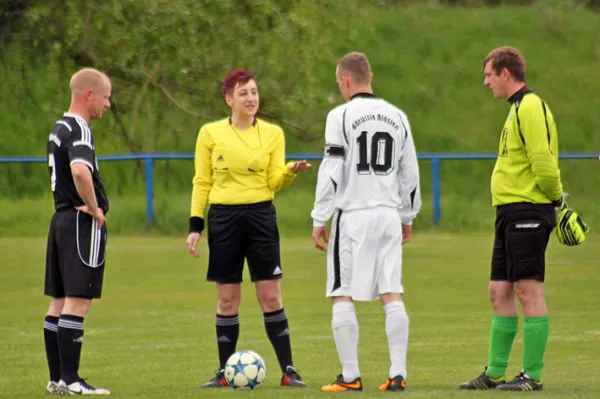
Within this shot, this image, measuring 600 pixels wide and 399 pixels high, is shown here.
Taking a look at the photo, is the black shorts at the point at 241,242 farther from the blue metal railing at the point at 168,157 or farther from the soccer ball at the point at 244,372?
the blue metal railing at the point at 168,157

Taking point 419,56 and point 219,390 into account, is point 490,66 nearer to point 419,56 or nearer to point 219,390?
point 219,390

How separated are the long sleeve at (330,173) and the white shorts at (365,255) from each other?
18 centimetres

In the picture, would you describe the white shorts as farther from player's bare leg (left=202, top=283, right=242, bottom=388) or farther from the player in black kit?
the player in black kit

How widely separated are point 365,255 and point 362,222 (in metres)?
0.19

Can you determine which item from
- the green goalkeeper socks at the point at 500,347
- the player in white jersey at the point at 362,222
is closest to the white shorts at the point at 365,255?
the player in white jersey at the point at 362,222

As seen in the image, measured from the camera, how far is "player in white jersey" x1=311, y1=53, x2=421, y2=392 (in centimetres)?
772

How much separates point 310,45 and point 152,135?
4.28 metres

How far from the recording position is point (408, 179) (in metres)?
7.94

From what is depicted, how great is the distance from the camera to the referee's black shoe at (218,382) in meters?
8.31

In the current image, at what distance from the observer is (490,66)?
7984 millimetres

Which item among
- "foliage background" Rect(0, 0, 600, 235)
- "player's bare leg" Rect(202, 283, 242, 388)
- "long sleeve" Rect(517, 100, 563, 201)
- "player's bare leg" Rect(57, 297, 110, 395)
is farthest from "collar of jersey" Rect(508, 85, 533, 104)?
"foliage background" Rect(0, 0, 600, 235)

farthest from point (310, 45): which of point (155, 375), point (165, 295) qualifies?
point (155, 375)

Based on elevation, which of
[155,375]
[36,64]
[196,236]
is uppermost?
[36,64]

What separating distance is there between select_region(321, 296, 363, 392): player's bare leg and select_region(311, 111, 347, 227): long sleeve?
0.53m
